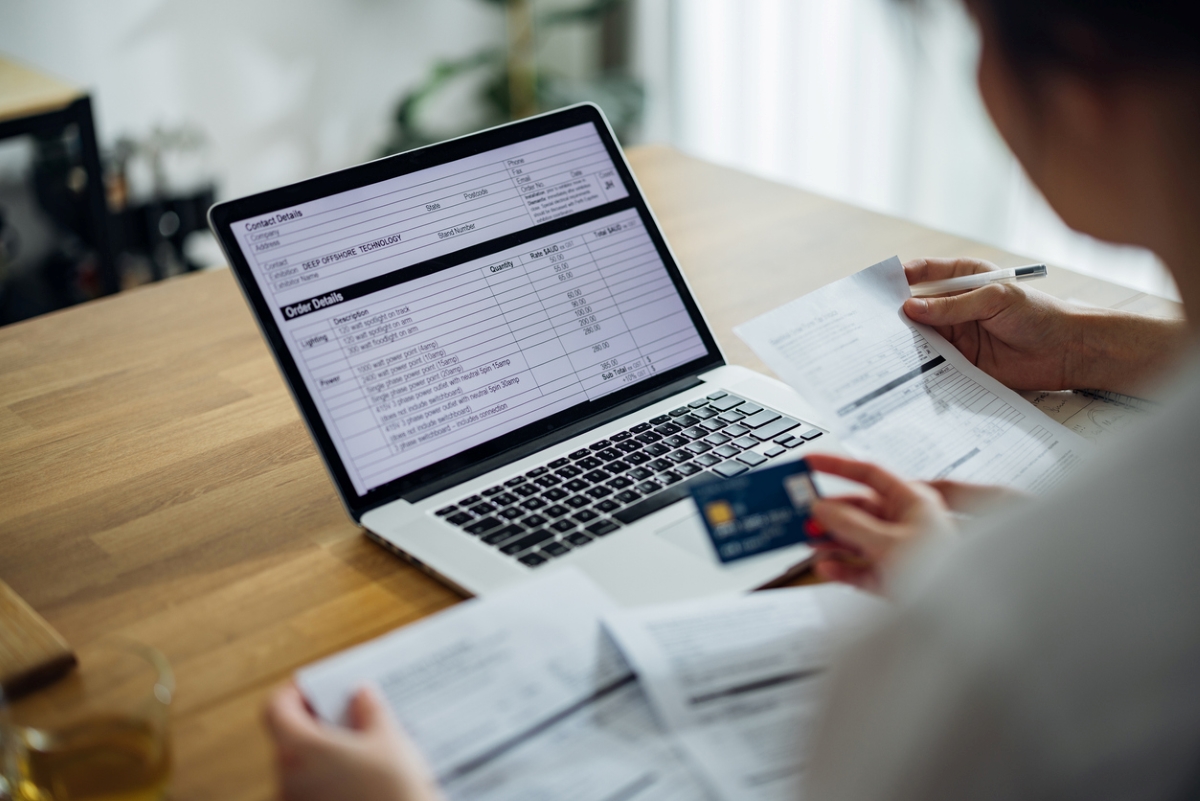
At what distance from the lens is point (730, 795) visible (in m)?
0.54

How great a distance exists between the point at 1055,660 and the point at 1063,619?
2 cm

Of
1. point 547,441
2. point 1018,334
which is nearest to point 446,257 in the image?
point 547,441

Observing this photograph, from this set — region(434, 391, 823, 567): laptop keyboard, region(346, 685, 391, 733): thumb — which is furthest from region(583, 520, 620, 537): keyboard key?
region(346, 685, 391, 733): thumb

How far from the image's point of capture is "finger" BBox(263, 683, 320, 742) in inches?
21.1

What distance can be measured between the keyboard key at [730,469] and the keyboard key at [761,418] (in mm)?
65

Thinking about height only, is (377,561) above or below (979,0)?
below

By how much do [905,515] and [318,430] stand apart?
425mm

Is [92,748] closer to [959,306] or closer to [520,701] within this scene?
[520,701]

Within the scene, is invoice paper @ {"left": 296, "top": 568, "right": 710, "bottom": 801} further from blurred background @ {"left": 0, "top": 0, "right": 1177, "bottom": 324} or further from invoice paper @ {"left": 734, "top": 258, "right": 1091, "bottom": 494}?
blurred background @ {"left": 0, "top": 0, "right": 1177, "bottom": 324}

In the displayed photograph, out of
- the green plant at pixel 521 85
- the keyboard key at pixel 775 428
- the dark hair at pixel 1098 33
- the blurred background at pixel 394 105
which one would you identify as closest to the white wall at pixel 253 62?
the blurred background at pixel 394 105

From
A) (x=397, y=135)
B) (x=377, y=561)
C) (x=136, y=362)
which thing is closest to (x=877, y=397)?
(x=377, y=561)

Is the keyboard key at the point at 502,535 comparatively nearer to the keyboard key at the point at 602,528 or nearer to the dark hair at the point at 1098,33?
the keyboard key at the point at 602,528

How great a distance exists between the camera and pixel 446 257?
0.89 meters

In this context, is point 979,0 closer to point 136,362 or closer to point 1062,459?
point 1062,459
